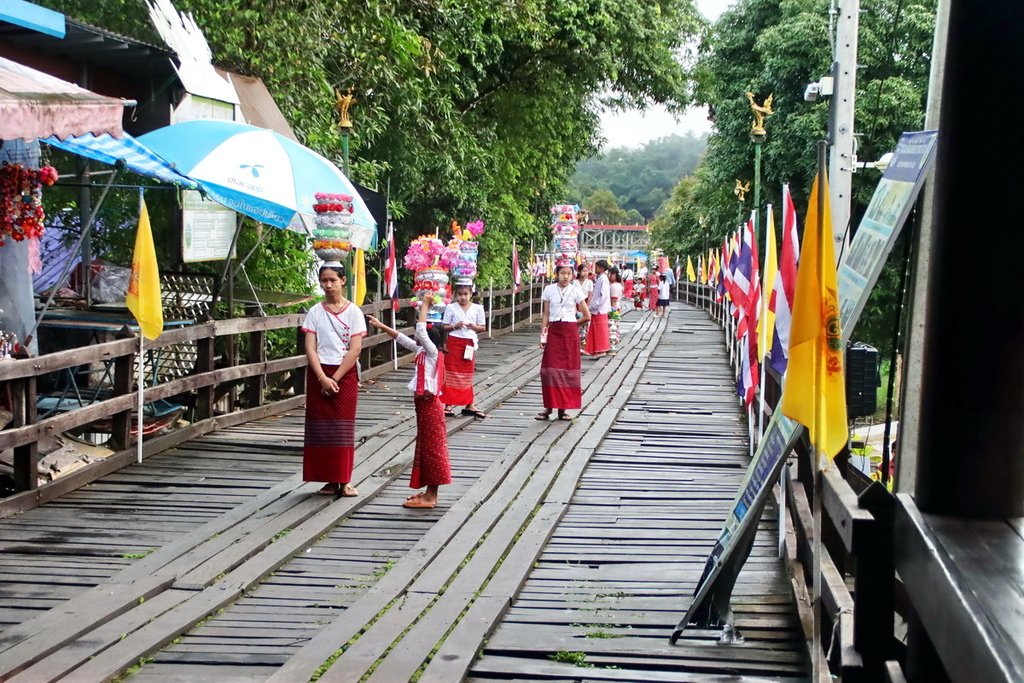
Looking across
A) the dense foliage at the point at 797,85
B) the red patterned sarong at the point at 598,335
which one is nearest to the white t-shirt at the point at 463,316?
the red patterned sarong at the point at 598,335

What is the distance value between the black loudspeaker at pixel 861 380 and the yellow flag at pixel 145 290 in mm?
5097

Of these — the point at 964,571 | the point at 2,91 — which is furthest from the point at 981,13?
the point at 2,91

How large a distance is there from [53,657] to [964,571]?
157 inches

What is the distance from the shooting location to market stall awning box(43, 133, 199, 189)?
31.8 ft

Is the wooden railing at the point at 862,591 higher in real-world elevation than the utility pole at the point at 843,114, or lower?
lower

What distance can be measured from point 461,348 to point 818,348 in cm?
827

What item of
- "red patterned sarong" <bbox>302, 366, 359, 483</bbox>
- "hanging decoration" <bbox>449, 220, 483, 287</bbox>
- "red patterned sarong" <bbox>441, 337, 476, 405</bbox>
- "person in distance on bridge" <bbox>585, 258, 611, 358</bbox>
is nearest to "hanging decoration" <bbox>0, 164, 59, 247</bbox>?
"red patterned sarong" <bbox>302, 366, 359, 483</bbox>

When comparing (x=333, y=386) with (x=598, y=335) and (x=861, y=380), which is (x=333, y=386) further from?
(x=598, y=335)

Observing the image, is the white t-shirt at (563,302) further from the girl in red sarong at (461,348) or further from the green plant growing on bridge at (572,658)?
the green plant growing on bridge at (572,658)

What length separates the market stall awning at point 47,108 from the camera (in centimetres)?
657

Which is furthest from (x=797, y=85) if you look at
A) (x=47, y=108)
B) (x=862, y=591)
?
(x=862, y=591)

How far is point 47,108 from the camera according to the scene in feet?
22.4

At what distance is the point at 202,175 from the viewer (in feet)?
32.8

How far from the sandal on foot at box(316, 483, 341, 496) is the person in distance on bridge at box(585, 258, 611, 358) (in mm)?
11939
